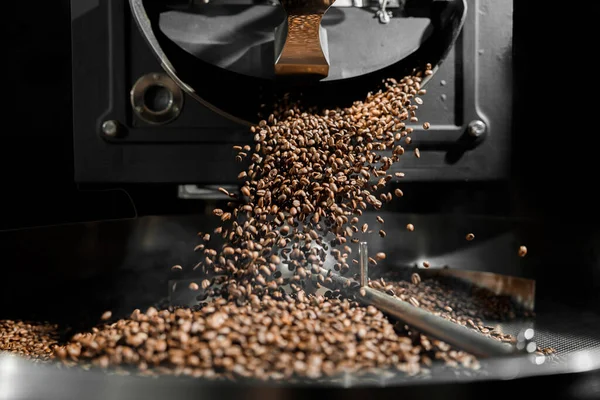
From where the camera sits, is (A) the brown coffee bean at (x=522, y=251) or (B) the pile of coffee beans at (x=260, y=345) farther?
(A) the brown coffee bean at (x=522, y=251)

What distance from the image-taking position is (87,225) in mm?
969

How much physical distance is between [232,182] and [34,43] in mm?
524

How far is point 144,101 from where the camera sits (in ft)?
2.84

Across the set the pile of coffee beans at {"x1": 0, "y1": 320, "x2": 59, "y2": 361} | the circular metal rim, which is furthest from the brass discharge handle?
the pile of coffee beans at {"x1": 0, "y1": 320, "x2": 59, "y2": 361}

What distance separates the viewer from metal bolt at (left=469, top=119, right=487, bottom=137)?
34.9 inches

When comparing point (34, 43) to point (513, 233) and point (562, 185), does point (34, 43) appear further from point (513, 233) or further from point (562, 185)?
point (562, 185)

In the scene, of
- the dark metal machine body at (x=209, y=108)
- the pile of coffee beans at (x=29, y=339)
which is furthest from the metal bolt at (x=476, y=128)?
the pile of coffee beans at (x=29, y=339)

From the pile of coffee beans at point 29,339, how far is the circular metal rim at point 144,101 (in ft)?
1.15

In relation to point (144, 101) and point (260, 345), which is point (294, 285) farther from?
point (144, 101)

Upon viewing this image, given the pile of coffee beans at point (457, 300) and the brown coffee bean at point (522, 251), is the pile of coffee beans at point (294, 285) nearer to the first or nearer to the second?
the pile of coffee beans at point (457, 300)

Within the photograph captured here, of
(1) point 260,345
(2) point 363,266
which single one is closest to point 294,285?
(2) point 363,266

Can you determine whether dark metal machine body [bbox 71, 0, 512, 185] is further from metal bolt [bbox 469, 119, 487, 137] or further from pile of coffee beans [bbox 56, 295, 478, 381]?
pile of coffee beans [bbox 56, 295, 478, 381]

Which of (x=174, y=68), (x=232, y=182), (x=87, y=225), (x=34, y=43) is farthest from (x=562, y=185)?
(x=34, y=43)

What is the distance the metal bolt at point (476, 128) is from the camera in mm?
888
